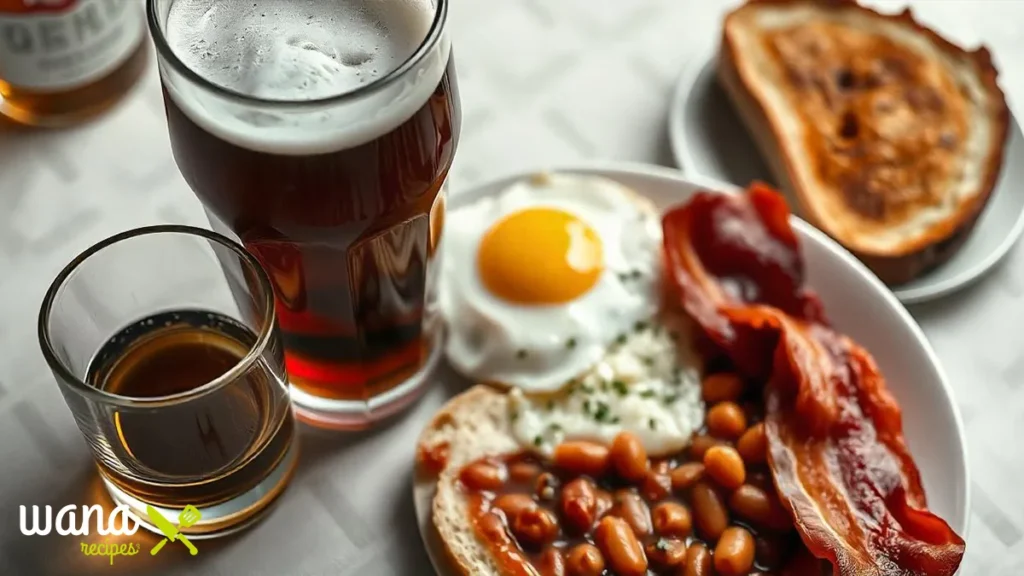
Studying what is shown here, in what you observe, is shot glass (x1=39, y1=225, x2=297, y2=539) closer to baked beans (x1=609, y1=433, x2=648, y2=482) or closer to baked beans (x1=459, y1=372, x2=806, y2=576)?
baked beans (x1=459, y1=372, x2=806, y2=576)

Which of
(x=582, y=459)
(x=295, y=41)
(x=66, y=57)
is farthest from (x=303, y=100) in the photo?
(x=66, y=57)

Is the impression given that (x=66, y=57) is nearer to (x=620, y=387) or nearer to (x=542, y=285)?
(x=542, y=285)

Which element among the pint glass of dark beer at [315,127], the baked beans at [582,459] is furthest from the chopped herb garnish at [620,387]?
the pint glass of dark beer at [315,127]

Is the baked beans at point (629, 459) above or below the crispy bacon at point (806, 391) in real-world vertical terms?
below

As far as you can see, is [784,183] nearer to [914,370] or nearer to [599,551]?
[914,370]

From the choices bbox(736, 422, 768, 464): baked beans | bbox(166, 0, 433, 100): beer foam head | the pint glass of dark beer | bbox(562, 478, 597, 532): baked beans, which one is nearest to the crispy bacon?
bbox(736, 422, 768, 464): baked beans

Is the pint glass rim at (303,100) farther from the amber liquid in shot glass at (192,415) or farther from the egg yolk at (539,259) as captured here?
the egg yolk at (539,259)

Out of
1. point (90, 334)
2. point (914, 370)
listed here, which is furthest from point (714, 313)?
point (90, 334)
